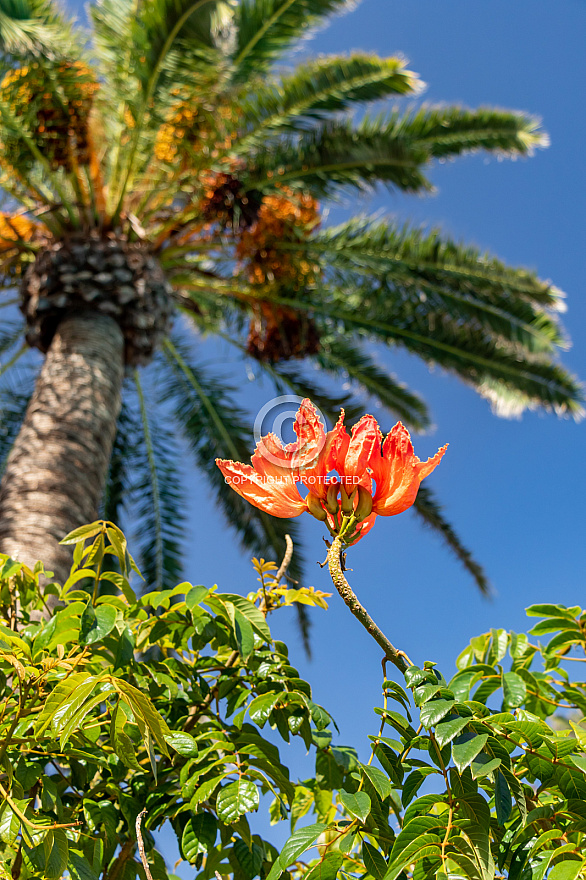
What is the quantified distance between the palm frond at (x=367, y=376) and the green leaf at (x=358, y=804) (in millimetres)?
5533

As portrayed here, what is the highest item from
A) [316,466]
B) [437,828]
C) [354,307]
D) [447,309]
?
[447,309]

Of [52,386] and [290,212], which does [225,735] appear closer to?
[52,386]

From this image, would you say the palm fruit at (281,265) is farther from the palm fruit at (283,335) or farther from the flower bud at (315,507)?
the flower bud at (315,507)

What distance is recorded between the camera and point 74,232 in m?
5.16

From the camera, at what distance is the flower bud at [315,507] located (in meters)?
1.02

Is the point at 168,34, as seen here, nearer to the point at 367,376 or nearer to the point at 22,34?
the point at 22,34

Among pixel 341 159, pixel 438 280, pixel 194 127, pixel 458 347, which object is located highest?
pixel 341 159

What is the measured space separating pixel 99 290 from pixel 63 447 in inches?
60.4

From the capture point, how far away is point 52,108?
185 inches

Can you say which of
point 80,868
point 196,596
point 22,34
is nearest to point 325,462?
point 196,596

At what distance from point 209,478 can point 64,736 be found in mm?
5680

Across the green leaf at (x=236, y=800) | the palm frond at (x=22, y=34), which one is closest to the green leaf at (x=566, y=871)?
the green leaf at (x=236, y=800)

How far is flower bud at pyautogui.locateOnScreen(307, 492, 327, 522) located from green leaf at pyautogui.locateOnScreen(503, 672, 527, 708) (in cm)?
50

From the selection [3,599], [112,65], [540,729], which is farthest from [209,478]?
[540,729]
